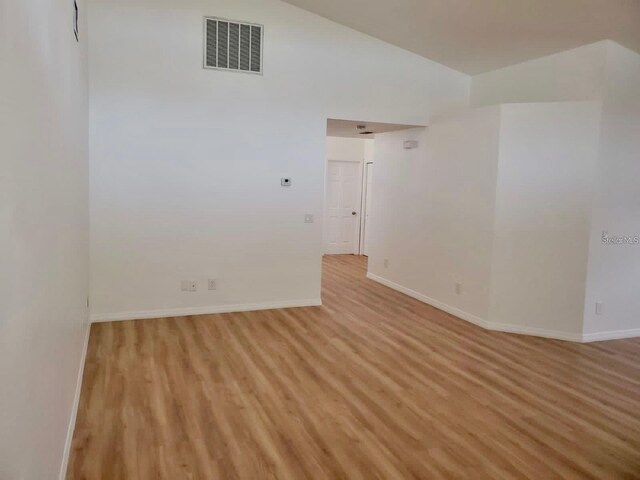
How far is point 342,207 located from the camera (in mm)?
10617

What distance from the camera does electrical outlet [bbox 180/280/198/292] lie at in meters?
5.46

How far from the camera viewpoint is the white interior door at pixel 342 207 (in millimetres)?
10445

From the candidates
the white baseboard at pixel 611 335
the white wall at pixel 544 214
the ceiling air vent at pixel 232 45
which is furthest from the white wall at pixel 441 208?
the ceiling air vent at pixel 232 45

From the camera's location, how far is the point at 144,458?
2674 mm

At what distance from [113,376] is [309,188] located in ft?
10.4

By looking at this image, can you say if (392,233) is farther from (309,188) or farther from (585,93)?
(585,93)

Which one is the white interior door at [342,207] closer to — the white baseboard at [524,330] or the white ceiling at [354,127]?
the white ceiling at [354,127]

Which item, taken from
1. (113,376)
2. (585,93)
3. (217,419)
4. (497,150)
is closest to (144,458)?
(217,419)

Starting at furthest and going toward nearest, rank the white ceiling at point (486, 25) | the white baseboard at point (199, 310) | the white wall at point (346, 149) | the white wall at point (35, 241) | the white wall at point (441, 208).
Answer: the white wall at point (346, 149), the white wall at point (441, 208), the white baseboard at point (199, 310), the white ceiling at point (486, 25), the white wall at point (35, 241)

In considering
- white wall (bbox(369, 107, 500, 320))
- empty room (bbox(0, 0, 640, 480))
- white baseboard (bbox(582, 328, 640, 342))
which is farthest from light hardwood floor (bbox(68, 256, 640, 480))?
white wall (bbox(369, 107, 500, 320))

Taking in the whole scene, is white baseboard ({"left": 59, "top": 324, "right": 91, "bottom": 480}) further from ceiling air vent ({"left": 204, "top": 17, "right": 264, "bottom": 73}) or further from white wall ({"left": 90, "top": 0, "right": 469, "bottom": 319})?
ceiling air vent ({"left": 204, "top": 17, "right": 264, "bottom": 73})

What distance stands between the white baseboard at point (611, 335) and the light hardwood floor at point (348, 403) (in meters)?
0.13

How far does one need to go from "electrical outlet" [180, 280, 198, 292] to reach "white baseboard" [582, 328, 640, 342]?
421cm

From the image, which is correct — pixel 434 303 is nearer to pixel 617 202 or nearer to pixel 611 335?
pixel 611 335
